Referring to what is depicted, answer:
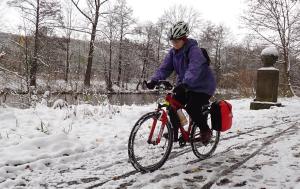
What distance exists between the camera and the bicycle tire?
5.32m

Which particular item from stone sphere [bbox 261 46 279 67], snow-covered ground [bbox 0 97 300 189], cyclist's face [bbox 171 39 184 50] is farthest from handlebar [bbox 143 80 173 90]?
stone sphere [bbox 261 46 279 67]

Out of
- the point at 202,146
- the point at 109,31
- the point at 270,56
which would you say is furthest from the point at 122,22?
the point at 202,146

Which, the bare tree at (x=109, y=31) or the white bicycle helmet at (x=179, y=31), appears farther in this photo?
the bare tree at (x=109, y=31)

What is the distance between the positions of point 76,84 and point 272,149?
23.4ft

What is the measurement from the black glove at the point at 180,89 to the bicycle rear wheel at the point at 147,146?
0.38m

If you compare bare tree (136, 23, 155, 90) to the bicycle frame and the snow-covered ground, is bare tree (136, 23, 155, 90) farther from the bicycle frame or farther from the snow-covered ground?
the bicycle frame

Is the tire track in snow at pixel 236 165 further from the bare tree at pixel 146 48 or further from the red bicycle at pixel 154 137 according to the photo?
the bare tree at pixel 146 48

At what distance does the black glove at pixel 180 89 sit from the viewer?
454 cm

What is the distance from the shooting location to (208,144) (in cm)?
561

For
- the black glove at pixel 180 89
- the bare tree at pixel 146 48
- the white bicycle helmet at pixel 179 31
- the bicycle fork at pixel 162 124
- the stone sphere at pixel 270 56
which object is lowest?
the bicycle fork at pixel 162 124

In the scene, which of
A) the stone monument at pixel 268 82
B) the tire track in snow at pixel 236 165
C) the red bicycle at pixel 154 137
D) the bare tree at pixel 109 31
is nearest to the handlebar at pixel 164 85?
the red bicycle at pixel 154 137

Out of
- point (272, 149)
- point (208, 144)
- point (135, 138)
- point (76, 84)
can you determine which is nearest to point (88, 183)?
point (135, 138)

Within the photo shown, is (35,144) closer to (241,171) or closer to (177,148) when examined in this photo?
(177,148)

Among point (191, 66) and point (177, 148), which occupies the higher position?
point (191, 66)
